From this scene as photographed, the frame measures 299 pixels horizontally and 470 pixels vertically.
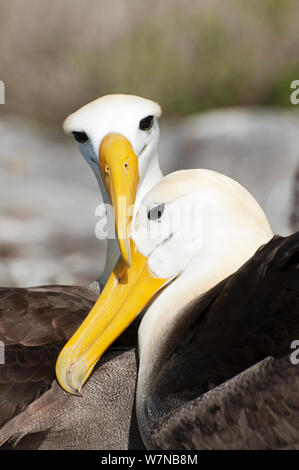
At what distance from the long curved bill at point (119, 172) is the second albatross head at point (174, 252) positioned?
0.10 meters

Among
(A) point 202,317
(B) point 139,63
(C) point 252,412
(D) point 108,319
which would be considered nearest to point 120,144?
(D) point 108,319

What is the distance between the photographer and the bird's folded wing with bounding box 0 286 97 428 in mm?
3385

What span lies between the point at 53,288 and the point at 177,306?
983 mm

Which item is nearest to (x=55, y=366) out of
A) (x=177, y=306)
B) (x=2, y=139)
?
(x=177, y=306)

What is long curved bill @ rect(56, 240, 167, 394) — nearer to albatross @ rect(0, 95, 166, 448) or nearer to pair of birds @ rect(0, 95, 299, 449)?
pair of birds @ rect(0, 95, 299, 449)

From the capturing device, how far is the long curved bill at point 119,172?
11.5 feet

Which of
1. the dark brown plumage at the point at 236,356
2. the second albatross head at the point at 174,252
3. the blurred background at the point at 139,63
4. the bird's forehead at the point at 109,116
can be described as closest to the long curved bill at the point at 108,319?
the second albatross head at the point at 174,252

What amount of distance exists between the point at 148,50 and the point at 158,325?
6722 mm

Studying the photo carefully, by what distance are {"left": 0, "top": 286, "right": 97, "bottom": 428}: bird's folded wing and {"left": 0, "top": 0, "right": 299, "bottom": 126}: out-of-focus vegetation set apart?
585cm

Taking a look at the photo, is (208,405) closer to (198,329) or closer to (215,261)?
(198,329)

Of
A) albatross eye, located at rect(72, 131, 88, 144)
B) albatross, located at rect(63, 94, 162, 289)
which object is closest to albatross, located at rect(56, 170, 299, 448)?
albatross, located at rect(63, 94, 162, 289)

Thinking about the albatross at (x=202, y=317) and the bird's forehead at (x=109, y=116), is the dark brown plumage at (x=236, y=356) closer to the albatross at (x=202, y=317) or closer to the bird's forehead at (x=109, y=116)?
the albatross at (x=202, y=317)

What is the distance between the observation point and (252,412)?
→ 2838 millimetres

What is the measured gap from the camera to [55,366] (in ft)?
Answer: 11.2
